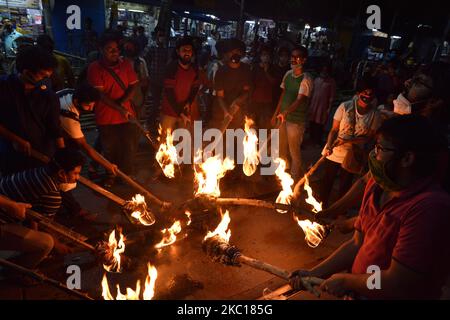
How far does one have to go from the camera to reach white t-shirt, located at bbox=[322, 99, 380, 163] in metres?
5.28

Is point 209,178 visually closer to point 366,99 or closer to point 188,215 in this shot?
point 188,215

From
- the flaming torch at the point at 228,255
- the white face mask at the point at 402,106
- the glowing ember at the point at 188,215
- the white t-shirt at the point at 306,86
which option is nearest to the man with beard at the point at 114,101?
the glowing ember at the point at 188,215

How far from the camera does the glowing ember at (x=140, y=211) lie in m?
4.79

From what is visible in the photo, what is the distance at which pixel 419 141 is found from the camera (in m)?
2.05

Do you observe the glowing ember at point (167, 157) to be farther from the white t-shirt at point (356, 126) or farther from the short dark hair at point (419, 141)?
the short dark hair at point (419, 141)

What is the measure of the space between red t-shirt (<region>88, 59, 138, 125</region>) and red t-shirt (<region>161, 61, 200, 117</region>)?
32.3 inches

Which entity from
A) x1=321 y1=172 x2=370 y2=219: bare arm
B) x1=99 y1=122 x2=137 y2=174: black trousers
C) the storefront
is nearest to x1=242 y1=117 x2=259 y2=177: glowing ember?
x1=99 y1=122 x2=137 y2=174: black trousers

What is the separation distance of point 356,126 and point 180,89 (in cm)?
344

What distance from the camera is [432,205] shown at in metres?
1.97

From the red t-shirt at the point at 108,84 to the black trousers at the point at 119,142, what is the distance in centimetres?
14

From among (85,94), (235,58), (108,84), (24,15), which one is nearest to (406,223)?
(85,94)
